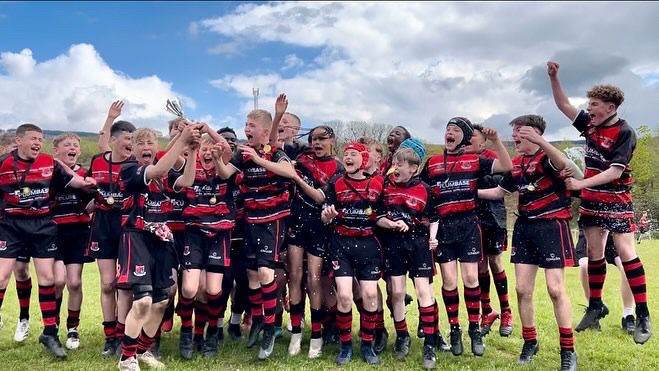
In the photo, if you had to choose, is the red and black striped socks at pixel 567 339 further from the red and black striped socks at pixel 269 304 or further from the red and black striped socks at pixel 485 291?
the red and black striped socks at pixel 269 304

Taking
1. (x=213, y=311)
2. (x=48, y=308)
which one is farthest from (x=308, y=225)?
(x=48, y=308)

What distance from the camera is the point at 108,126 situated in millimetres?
7391

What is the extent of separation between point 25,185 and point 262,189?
2.99 meters

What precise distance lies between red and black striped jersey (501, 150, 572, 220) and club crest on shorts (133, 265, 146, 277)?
435 centimetres

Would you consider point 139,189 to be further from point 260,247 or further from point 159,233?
point 260,247

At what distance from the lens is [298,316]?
271 inches

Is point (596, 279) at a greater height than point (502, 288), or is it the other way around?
point (596, 279)

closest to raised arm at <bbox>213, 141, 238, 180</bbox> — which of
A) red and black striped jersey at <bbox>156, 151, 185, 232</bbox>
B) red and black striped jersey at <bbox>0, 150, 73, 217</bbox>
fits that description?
red and black striped jersey at <bbox>156, 151, 185, 232</bbox>

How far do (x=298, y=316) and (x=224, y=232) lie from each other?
1.48m

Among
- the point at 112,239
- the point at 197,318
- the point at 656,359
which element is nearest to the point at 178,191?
the point at 112,239

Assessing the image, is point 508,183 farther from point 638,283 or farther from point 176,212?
point 176,212

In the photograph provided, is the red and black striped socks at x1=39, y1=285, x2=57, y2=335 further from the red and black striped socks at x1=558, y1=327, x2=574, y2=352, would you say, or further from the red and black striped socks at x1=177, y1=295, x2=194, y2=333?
the red and black striped socks at x1=558, y1=327, x2=574, y2=352

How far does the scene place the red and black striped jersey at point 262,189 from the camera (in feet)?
21.9

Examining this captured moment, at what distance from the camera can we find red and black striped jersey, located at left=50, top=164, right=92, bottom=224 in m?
7.05
